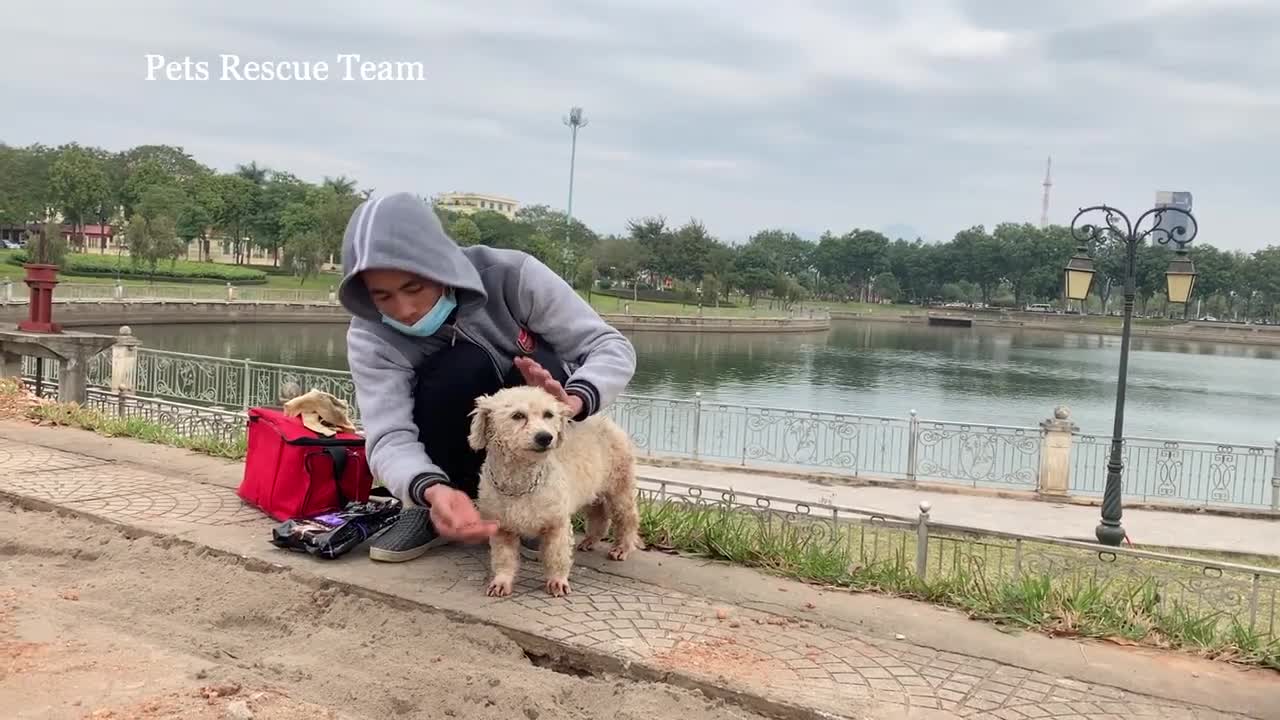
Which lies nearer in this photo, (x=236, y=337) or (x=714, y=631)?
(x=714, y=631)

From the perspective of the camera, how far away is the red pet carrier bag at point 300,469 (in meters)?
4.22

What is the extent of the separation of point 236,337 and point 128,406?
23093 millimetres

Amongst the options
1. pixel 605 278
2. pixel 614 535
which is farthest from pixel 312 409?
pixel 605 278

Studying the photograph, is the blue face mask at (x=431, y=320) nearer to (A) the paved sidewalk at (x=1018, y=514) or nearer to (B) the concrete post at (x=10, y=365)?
(A) the paved sidewalk at (x=1018, y=514)

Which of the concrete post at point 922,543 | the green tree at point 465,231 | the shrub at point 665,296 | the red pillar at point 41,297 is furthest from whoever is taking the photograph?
the shrub at point 665,296

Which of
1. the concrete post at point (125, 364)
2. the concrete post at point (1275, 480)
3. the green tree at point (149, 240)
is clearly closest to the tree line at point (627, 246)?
the green tree at point (149, 240)

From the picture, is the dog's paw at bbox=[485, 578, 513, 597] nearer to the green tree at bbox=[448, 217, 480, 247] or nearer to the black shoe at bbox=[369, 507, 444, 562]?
the black shoe at bbox=[369, 507, 444, 562]

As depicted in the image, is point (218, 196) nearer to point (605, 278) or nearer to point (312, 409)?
point (605, 278)

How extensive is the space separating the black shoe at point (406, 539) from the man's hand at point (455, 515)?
0.70 meters

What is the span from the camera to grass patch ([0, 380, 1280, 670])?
3322mm

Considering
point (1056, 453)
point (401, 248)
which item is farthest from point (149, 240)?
point (401, 248)

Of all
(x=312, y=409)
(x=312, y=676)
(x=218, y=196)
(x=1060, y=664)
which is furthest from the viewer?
(x=218, y=196)

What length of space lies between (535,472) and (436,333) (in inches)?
28.7

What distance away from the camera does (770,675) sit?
2771 mm
